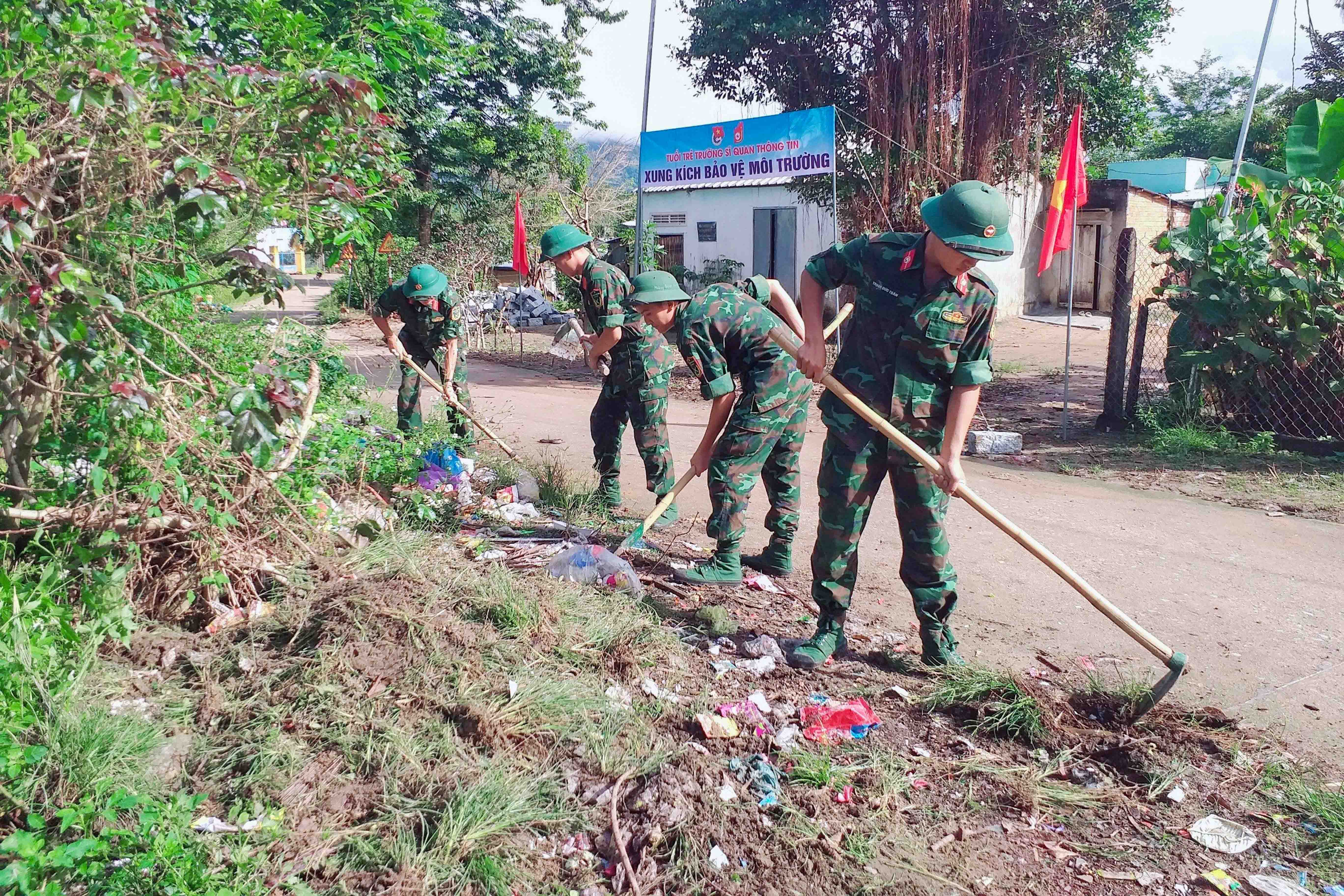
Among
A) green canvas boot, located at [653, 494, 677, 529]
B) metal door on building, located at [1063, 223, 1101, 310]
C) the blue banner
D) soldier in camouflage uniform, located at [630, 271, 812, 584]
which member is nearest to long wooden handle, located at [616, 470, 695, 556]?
soldier in camouflage uniform, located at [630, 271, 812, 584]

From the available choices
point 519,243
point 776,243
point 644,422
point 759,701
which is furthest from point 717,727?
point 776,243

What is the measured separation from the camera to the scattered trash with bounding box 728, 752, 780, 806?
2.81 m

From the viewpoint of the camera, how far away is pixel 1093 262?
58.6 feet

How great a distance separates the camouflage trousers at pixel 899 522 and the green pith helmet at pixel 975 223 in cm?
76

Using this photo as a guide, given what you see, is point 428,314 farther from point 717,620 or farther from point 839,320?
point 717,620

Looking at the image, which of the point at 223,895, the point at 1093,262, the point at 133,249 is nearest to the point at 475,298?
the point at 1093,262

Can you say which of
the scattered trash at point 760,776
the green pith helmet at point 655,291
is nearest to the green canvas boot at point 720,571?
the green pith helmet at point 655,291

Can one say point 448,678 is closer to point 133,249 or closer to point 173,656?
point 173,656

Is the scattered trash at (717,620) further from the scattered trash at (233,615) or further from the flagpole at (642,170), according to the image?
the flagpole at (642,170)

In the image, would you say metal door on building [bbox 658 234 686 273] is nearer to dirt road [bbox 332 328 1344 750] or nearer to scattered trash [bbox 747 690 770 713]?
dirt road [bbox 332 328 1344 750]

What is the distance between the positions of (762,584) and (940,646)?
113cm

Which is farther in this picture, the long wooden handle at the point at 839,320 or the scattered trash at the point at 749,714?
the long wooden handle at the point at 839,320

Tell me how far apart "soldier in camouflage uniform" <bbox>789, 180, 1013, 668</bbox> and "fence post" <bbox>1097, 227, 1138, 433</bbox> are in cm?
458

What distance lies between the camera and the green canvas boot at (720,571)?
177 inches
